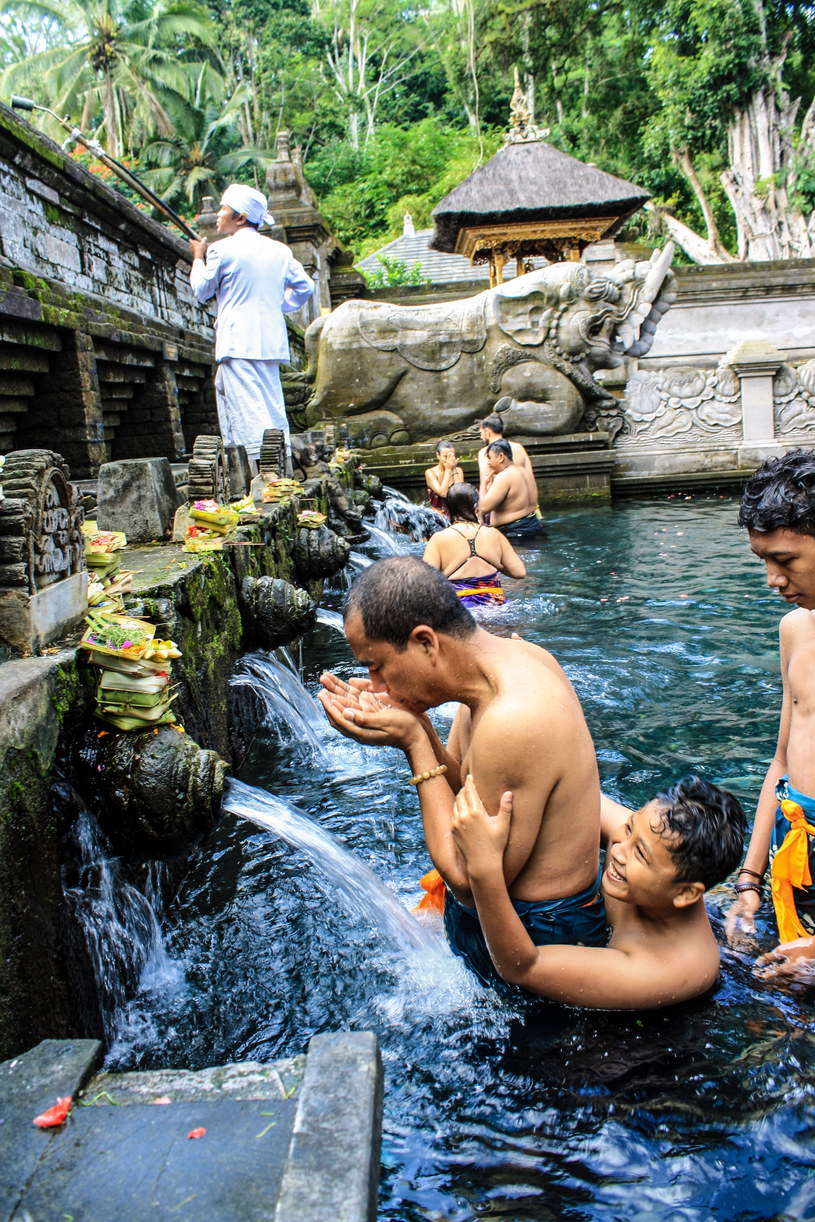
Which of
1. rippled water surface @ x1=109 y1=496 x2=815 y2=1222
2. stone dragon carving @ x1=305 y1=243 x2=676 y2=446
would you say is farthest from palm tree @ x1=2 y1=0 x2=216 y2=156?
rippled water surface @ x1=109 y1=496 x2=815 y2=1222

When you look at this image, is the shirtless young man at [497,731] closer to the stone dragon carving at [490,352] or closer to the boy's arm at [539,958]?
the boy's arm at [539,958]

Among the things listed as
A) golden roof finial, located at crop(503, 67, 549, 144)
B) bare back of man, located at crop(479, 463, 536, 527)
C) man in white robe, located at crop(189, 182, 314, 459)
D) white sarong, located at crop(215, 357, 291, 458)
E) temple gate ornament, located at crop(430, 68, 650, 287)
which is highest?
golden roof finial, located at crop(503, 67, 549, 144)

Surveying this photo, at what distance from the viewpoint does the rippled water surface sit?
6.73ft

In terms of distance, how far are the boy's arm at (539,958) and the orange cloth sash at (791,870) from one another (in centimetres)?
31

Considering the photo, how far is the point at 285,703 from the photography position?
507 centimetres

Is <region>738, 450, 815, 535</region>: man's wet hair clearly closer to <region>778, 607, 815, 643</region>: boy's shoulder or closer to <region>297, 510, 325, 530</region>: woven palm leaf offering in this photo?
<region>778, 607, 815, 643</region>: boy's shoulder

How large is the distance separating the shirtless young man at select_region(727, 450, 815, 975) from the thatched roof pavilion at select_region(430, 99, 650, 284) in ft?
59.0

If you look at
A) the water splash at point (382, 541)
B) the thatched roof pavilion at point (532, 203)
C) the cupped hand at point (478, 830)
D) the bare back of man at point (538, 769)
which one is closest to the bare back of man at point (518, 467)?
the water splash at point (382, 541)

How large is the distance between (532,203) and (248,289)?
1406 centimetres

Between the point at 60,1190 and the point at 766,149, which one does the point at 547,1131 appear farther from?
the point at 766,149

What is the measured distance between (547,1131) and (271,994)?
993 mm

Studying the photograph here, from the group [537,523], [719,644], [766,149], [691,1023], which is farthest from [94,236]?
[766,149]

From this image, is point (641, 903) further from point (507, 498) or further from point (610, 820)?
point (507, 498)

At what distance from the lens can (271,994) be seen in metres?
2.80
